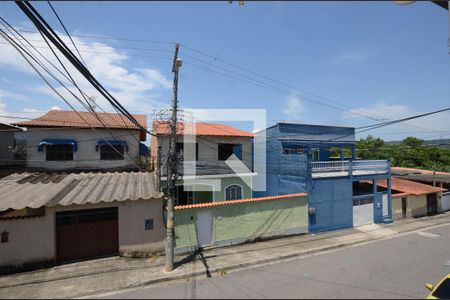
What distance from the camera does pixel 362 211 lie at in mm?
15578

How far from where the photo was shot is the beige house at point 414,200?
57.2ft

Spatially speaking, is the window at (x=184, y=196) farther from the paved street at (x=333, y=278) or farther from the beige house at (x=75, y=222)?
the paved street at (x=333, y=278)

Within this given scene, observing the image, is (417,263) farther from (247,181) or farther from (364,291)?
(247,181)

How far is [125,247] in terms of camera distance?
33.4ft

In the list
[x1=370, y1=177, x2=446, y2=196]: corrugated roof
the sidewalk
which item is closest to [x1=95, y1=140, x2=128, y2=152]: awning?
the sidewalk

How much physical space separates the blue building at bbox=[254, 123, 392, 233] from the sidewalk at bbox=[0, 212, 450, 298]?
1894 millimetres

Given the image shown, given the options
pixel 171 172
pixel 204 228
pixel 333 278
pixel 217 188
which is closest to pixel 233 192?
pixel 217 188

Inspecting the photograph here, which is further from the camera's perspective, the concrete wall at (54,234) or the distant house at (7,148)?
the distant house at (7,148)

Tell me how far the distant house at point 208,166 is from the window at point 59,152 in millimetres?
4696

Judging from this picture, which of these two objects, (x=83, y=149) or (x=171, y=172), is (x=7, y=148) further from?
(x=171, y=172)

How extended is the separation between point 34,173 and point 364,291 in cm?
1563

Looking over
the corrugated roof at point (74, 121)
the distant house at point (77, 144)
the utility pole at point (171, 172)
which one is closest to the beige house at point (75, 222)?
the utility pole at point (171, 172)

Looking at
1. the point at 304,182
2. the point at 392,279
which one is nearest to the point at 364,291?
the point at 392,279

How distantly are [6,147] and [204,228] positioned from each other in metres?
13.9
